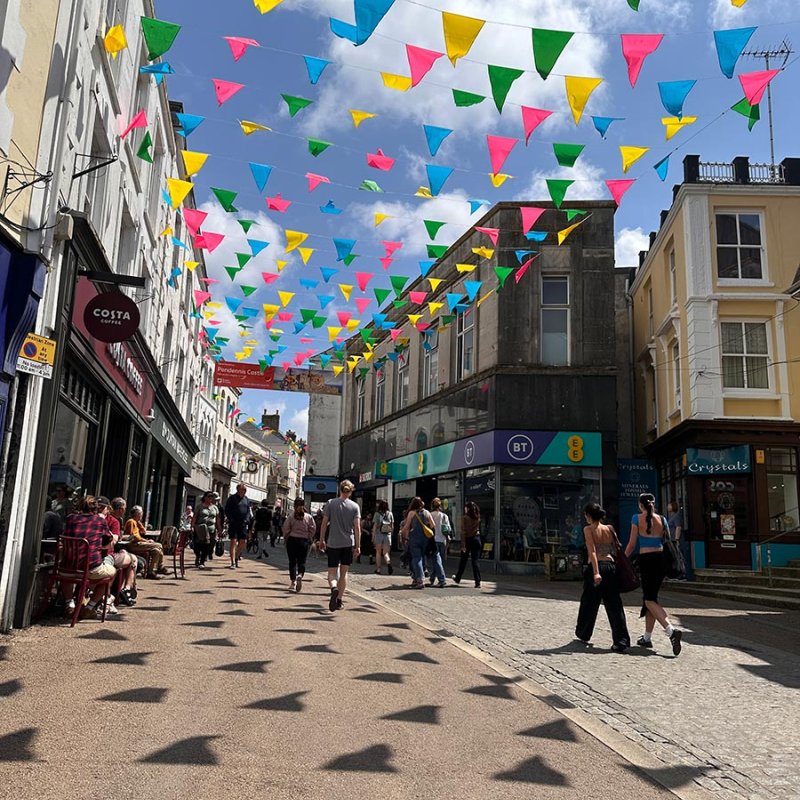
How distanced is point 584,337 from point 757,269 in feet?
15.6

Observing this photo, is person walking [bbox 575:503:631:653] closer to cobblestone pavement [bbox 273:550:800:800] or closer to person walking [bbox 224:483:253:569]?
cobblestone pavement [bbox 273:550:800:800]

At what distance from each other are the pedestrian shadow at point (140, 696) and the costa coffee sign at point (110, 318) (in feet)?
18.3

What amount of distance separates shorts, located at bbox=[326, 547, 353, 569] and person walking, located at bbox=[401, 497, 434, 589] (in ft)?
11.5

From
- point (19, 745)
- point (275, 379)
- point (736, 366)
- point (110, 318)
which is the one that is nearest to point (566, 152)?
point (110, 318)

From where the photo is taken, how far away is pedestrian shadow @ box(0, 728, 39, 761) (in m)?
3.85

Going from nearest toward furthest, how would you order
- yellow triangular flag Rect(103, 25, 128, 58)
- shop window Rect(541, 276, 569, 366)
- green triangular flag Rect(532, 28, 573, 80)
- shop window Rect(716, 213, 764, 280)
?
green triangular flag Rect(532, 28, 573, 80), yellow triangular flag Rect(103, 25, 128, 58), shop window Rect(716, 213, 764, 280), shop window Rect(541, 276, 569, 366)

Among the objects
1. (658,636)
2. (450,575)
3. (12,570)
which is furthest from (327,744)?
(450,575)

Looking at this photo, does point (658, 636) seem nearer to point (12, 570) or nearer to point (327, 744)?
point (327, 744)

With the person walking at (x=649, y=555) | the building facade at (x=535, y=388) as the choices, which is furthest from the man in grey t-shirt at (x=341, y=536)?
the building facade at (x=535, y=388)

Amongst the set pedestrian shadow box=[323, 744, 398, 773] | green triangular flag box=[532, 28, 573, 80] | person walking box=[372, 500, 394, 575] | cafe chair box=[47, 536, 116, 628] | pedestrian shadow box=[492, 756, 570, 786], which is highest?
green triangular flag box=[532, 28, 573, 80]

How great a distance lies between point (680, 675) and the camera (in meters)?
6.90

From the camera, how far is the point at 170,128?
18125 millimetres

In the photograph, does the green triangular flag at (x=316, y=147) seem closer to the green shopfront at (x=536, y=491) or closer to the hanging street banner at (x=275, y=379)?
the green shopfront at (x=536, y=491)

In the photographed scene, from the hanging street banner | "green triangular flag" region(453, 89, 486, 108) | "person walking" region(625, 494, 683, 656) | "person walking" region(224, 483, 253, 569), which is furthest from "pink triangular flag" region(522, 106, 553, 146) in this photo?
the hanging street banner
